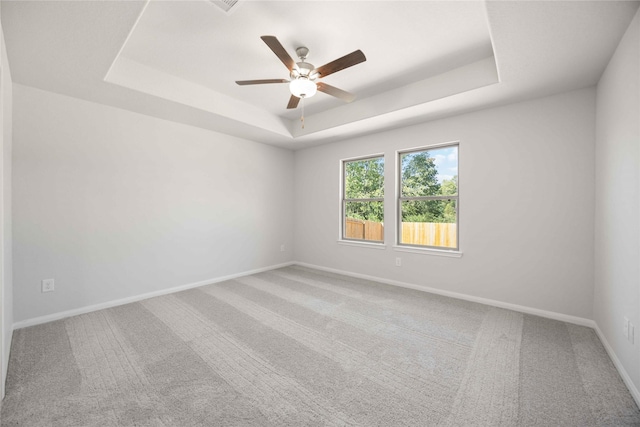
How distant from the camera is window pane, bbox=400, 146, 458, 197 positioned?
3.71 m

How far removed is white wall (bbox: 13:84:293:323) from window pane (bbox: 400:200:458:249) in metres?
2.60

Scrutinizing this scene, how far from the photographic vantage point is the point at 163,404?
5.36 ft

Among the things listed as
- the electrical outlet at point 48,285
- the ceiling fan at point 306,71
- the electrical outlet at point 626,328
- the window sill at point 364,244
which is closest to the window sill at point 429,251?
the window sill at point 364,244

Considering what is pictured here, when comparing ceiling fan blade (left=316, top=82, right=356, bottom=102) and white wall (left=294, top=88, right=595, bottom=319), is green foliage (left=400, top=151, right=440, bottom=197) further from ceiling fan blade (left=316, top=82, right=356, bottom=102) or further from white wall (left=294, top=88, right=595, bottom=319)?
ceiling fan blade (left=316, top=82, right=356, bottom=102)

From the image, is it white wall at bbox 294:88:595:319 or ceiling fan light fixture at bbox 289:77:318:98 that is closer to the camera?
ceiling fan light fixture at bbox 289:77:318:98

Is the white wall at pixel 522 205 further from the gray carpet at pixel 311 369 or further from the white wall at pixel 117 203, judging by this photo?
the white wall at pixel 117 203

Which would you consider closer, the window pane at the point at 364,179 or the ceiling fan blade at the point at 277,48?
the ceiling fan blade at the point at 277,48

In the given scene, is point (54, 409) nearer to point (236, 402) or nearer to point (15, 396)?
point (15, 396)

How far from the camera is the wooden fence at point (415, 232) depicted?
12.3 ft

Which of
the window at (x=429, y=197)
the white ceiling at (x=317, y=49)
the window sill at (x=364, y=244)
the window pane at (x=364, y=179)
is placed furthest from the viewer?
the window pane at (x=364, y=179)

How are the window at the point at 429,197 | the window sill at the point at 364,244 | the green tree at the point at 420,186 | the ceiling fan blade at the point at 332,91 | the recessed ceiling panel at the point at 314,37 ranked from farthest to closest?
1. the window sill at the point at 364,244
2. the green tree at the point at 420,186
3. the window at the point at 429,197
4. the ceiling fan blade at the point at 332,91
5. the recessed ceiling panel at the point at 314,37

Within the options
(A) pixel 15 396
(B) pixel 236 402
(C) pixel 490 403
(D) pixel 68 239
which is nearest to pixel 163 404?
(B) pixel 236 402

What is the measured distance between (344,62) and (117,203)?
3068mm

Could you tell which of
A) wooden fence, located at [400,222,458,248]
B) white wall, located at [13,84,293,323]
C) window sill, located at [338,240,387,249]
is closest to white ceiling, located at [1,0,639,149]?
white wall, located at [13,84,293,323]
